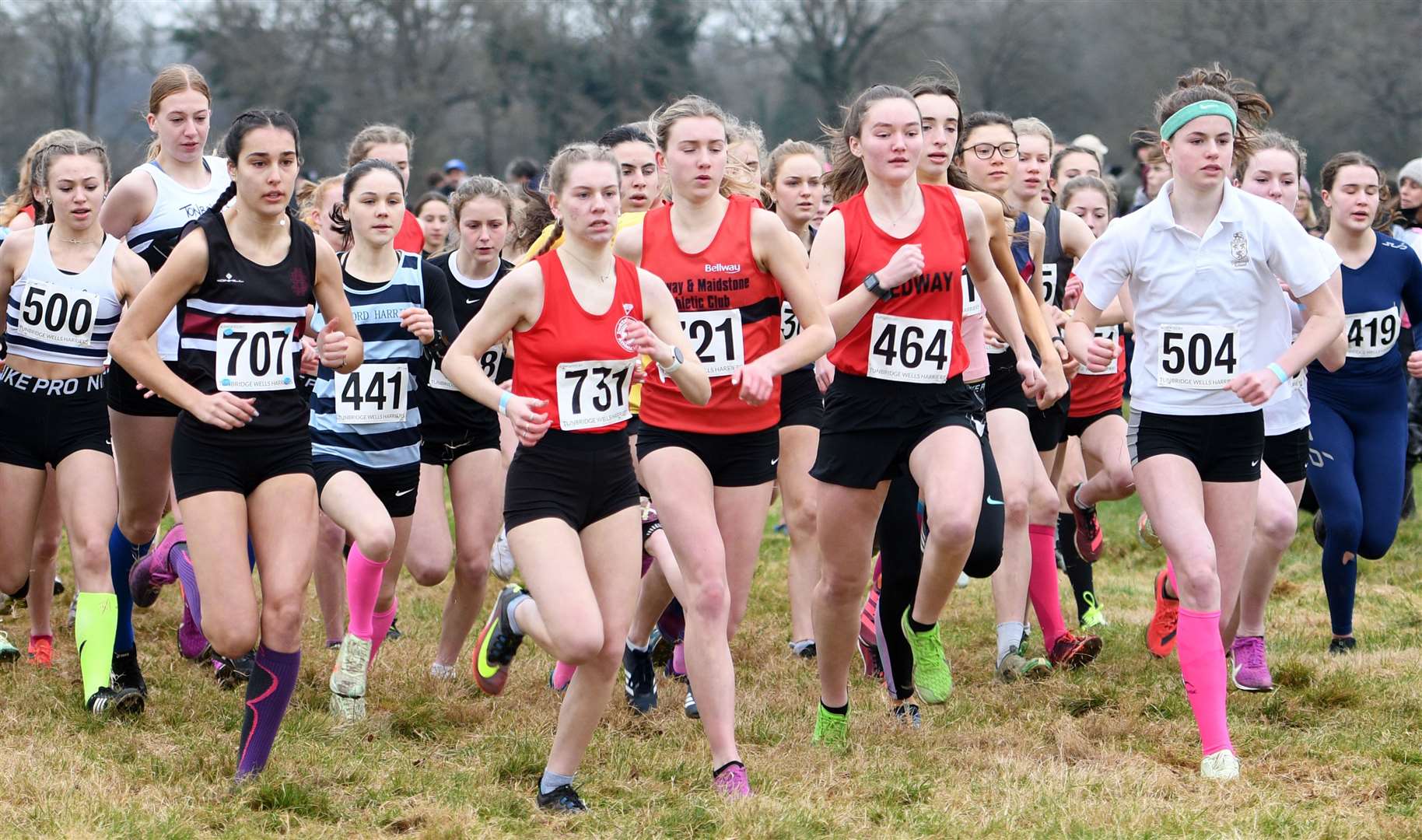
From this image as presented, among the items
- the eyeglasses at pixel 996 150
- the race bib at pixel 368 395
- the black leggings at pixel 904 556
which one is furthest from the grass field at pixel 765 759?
the eyeglasses at pixel 996 150

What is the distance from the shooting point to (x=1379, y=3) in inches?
1374

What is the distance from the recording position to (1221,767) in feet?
16.3

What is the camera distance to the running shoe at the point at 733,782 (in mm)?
4707

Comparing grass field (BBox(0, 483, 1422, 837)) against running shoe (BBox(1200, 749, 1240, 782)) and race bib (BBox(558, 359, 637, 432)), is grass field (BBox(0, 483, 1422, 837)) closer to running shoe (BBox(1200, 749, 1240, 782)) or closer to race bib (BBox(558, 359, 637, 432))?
running shoe (BBox(1200, 749, 1240, 782))

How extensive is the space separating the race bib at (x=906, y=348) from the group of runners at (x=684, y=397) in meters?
0.02

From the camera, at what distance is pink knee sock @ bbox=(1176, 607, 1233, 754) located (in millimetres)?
5016

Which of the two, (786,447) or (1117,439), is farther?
(1117,439)

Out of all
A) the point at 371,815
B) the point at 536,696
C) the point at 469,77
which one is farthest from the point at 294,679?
the point at 469,77

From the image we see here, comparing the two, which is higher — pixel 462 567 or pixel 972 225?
pixel 972 225

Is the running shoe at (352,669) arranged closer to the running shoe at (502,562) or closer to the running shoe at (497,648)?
the running shoe at (497,648)

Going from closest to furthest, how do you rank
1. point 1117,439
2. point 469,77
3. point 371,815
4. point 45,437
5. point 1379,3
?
point 371,815 → point 45,437 → point 1117,439 → point 1379,3 → point 469,77

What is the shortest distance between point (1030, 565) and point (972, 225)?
6.14ft

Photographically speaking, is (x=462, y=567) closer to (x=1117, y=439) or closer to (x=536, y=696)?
(x=536, y=696)

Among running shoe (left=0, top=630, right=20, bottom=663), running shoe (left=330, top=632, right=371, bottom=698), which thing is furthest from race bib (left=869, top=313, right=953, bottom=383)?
running shoe (left=0, top=630, right=20, bottom=663)
